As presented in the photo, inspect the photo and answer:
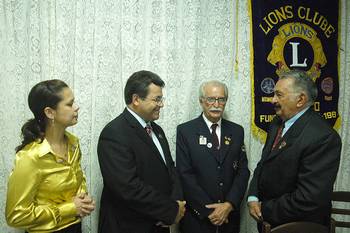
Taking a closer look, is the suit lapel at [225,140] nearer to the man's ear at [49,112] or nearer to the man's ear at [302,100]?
the man's ear at [302,100]

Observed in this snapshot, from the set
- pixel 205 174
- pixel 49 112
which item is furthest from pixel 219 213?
pixel 49 112

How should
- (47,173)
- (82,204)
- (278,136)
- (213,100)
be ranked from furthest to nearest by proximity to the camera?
(213,100) → (278,136) → (82,204) → (47,173)

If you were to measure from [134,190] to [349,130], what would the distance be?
222 centimetres

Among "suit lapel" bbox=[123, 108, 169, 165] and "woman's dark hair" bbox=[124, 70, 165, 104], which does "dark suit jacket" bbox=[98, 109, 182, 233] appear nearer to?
"suit lapel" bbox=[123, 108, 169, 165]

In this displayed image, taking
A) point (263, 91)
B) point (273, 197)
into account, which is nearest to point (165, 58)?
point (263, 91)

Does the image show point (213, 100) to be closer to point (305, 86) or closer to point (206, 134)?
point (206, 134)

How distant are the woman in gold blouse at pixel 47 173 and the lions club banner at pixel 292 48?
163 cm

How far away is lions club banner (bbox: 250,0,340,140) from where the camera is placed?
116 inches

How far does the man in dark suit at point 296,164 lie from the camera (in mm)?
2078

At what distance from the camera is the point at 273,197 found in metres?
2.32

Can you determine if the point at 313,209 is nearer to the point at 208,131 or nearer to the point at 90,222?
the point at 208,131

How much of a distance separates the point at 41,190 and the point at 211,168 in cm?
119

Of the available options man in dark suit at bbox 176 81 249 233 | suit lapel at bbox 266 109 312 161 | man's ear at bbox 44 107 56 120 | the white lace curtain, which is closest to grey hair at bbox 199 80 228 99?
man in dark suit at bbox 176 81 249 233

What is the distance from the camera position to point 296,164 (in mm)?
2162
